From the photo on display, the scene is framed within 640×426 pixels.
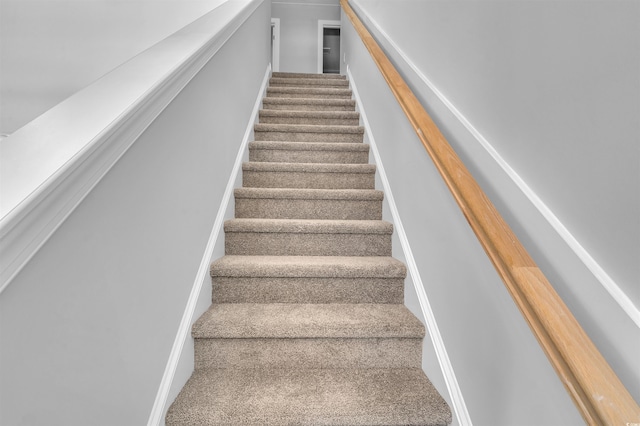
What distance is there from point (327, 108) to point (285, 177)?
1.21 meters

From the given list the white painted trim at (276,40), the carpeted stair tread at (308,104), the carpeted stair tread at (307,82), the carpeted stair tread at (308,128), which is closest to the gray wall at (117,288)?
the carpeted stair tread at (308,128)

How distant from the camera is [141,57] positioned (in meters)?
1.01

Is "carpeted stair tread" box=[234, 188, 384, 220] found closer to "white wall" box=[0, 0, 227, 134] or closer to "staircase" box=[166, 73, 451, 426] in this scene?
"staircase" box=[166, 73, 451, 426]

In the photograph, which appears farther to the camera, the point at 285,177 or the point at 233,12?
the point at 285,177

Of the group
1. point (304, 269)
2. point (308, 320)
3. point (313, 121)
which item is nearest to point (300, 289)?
point (304, 269)

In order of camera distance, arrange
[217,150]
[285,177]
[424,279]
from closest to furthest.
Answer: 1. [424,279]
2. [217,150]
3. [285,177]

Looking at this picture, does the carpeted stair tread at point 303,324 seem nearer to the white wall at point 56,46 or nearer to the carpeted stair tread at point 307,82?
the white wall at point 56,46

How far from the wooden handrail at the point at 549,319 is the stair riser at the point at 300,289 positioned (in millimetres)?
715

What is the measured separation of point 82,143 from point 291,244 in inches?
49.0

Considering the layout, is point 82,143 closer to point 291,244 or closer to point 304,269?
point 304,269

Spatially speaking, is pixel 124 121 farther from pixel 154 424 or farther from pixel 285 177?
pixel 285 177

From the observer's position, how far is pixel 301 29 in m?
5.88

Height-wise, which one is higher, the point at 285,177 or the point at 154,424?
the point at 285,177

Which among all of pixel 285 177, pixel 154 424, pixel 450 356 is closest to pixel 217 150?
pixel 285 177
